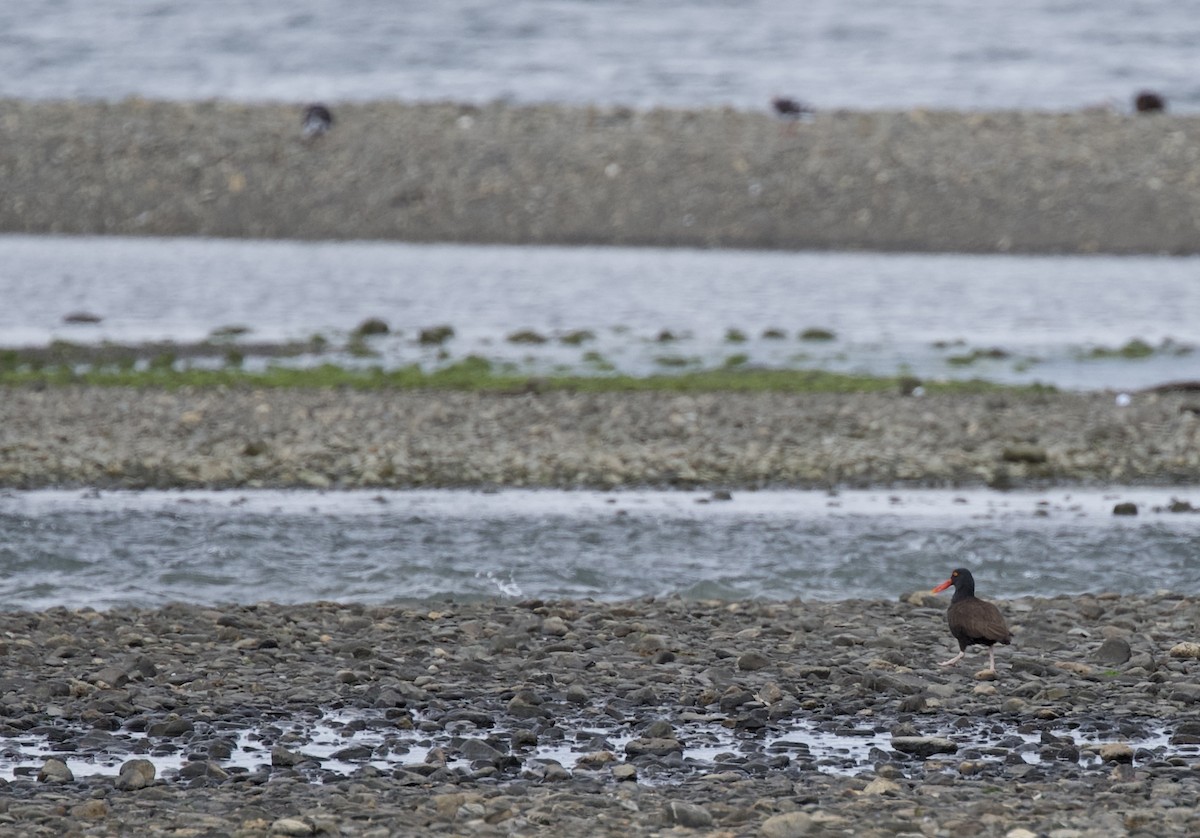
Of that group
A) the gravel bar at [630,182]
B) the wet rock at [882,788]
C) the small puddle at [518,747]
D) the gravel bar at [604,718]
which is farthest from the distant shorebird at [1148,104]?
the wet rock at [882,788]

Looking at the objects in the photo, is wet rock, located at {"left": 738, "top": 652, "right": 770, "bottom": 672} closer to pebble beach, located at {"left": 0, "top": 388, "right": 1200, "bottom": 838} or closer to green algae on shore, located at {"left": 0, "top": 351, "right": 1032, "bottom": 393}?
pebble beach, located at {"left": 0, "top": 388, "right": 1200, "bottom": 838}

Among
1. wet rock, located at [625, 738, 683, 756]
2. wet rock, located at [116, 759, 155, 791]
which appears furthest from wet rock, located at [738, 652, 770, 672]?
wet rock, located at [116, 759, 155, 791]

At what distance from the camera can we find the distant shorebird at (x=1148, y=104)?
53156 mm

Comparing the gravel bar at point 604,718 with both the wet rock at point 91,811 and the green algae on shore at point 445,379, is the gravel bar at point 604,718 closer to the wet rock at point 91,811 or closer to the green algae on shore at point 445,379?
the wet rock at point 91,811

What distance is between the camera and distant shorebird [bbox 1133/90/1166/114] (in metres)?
53.2

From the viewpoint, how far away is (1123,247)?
4325cm

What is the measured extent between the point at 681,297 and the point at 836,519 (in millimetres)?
19204

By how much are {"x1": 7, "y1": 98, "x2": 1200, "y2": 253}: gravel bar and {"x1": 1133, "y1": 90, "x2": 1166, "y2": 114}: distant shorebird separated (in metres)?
2.33

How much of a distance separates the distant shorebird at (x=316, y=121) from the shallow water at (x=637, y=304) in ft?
18.1

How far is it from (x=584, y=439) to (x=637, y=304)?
15062 mm

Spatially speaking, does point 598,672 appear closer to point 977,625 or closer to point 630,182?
point 977,625

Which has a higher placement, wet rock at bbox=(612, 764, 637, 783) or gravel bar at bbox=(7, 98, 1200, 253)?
wet rock at bbox=(612, 764, 637, 783)

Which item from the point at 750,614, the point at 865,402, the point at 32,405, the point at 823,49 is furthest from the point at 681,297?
the point at 823,49

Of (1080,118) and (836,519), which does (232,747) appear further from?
(1080,118)
